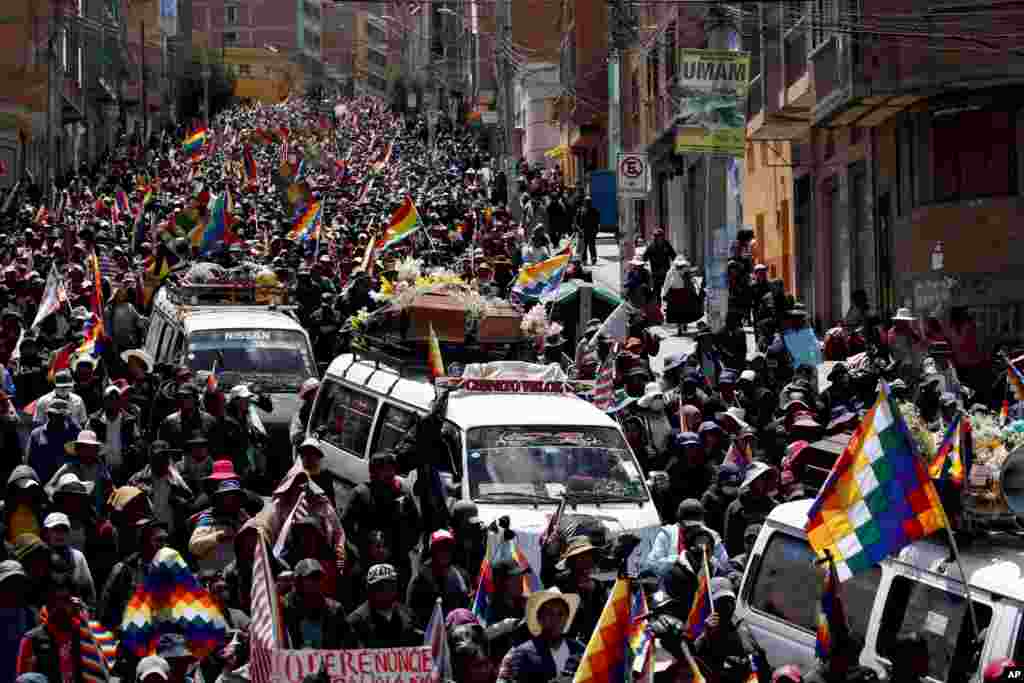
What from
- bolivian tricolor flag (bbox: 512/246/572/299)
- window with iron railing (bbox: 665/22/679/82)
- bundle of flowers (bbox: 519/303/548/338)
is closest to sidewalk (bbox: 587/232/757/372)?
bolivian tricolor flag (bbox: 512/246/572/299)

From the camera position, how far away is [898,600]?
29.1ft

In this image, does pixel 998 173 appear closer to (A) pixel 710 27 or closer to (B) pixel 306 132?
(A) pixel 710 27

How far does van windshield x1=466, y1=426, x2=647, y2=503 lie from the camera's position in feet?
44.0

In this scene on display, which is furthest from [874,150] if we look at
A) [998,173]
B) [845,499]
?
[845,499]

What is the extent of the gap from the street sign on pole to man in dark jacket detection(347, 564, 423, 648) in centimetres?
1974

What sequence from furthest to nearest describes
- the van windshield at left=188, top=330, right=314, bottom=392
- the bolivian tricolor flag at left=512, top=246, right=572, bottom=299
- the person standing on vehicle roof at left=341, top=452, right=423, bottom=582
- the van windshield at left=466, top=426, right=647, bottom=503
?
the bolivian tricolor flag at left=512, top=246, right=572, bottom=299, the van windshield at left=188, top=330, right=314, bottom=392, the van windshield at left=466, top=426, right=647, bottom=503, the person standing on vehicle roof at left=341, top=452, right=423, bottom=582

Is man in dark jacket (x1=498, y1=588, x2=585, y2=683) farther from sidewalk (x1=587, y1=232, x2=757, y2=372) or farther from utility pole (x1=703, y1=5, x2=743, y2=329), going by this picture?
utility pole (x1=703, y1=5, x2=743, y2=329)

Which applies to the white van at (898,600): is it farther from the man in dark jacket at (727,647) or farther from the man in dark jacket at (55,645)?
the man in dark jacket at (55,645)

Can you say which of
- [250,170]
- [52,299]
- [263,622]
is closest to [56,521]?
[263,622]

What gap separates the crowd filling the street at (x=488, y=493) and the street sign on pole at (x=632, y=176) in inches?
138

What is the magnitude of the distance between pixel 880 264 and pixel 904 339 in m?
11.9

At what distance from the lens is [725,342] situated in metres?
20.5

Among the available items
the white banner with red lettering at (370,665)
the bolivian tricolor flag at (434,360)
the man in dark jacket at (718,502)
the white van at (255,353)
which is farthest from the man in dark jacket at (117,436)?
the white banner with red lettering at (370,665)

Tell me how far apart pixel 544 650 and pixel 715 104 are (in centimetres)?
1462
